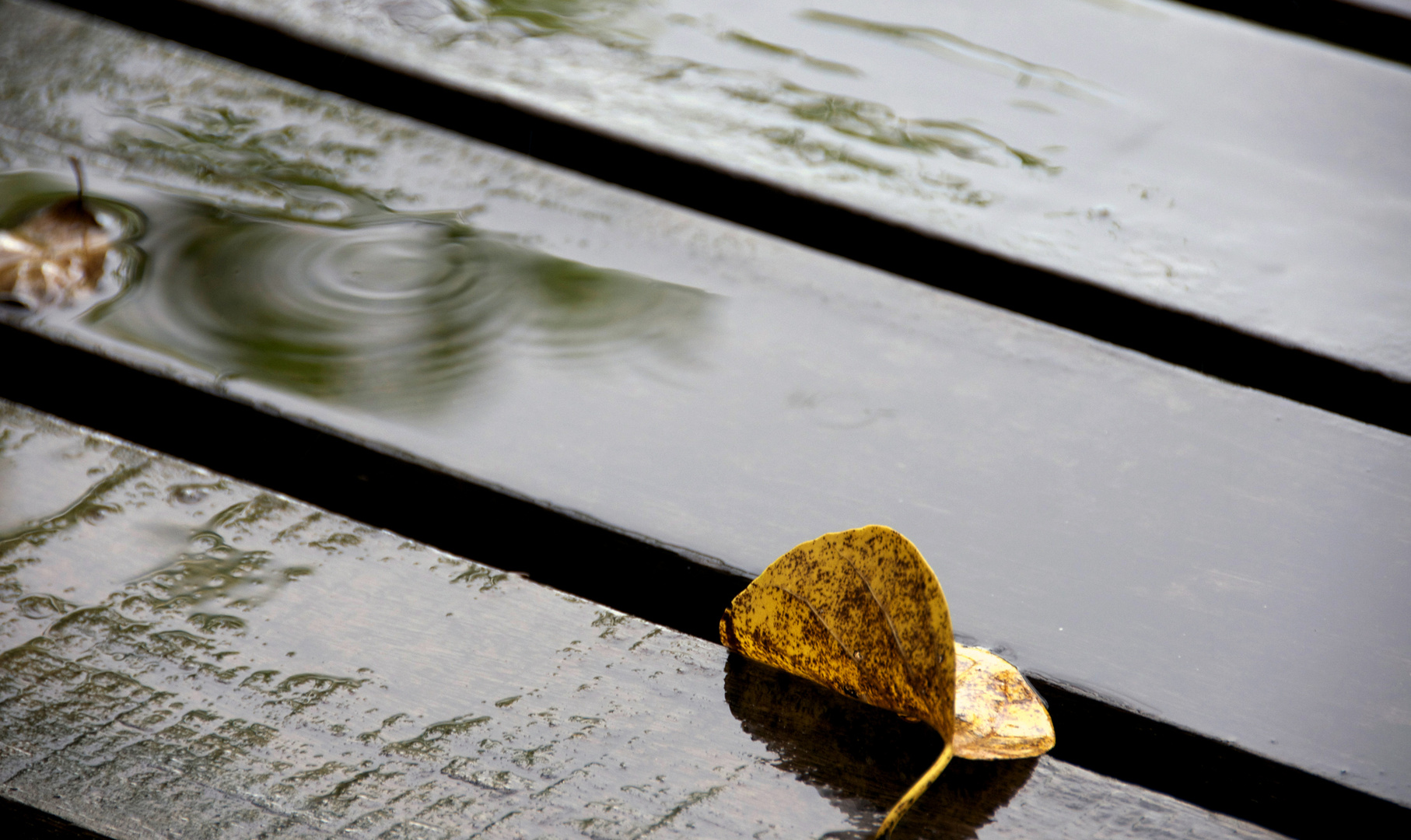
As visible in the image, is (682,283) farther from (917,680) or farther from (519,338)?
(917,680)

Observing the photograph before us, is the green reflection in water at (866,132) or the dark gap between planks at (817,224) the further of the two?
the green reflection in water at (866,132)

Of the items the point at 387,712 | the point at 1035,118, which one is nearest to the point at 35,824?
the point at 387,712

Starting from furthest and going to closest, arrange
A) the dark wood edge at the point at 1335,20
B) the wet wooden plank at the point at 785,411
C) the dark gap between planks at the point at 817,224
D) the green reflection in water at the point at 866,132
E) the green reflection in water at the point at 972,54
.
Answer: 1. the dark wood edge at the point at 1335,20
2. the green reflection in water at the point at 972,54
3. the green reflection in water at the point at 866,132
4. the dark gap between planks at the point at 817,224
5. the wet wooden plank at the point at 785,411

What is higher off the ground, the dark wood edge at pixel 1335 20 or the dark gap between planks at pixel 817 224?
the dark wood edge at pixel 1335 20

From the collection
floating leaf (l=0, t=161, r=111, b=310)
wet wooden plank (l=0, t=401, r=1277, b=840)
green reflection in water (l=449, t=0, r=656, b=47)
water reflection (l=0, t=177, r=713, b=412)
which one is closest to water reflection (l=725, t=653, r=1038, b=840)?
wet wooden plank (l=0, t=401, r=1277, b=840)

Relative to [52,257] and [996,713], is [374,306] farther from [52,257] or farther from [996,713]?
[996,713]

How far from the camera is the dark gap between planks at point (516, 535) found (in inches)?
22.1

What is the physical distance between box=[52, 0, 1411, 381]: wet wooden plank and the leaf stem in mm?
538

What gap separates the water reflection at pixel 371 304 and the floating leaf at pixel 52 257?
31mm

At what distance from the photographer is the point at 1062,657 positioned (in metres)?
0.61

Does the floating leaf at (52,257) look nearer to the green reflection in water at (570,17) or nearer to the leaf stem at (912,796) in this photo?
the green reflection in water at (570,17)

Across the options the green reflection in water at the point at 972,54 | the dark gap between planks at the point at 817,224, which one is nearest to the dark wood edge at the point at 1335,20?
the green reflection in water at the point at 972,54

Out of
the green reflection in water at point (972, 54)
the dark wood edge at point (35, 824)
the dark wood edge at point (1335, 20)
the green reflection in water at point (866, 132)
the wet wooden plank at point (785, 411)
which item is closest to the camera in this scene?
the dark wood edge at point (35, 824)

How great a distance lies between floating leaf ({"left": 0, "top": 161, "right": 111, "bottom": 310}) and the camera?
768 millimetres
